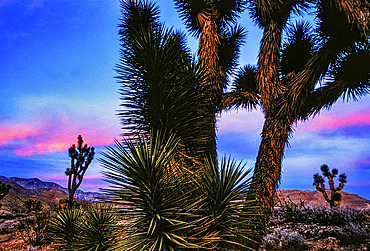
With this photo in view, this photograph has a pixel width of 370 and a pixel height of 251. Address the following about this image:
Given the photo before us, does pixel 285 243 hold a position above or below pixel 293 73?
below

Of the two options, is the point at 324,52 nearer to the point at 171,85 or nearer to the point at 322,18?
the point at 322,18

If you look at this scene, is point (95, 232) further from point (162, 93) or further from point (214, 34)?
point (214, 34)

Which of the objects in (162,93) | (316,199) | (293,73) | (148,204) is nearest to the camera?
(148,204)

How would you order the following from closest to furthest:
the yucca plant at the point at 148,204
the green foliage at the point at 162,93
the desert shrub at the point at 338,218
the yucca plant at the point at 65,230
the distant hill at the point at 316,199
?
the yucca plant at the point at 148,204
the green foliage at the point at 162,93
the yucca plant at the point at 65,230
the desert shrub at the point at 338,218
the distant hill at the point at 316,199

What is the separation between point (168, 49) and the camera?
127 inches

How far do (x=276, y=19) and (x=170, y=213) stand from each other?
6688mm

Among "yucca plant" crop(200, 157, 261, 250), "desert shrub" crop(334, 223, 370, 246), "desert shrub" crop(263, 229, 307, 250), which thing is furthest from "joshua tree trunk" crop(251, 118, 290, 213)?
"yucca plant" crop(200, 157, 261, 250)

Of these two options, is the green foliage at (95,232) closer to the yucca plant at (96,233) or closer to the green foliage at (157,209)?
the yucca plant at (96,233)

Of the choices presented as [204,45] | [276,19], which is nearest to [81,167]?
[204,45]

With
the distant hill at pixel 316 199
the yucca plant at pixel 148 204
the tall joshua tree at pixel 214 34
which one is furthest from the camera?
the distant hill at pixel 316 199

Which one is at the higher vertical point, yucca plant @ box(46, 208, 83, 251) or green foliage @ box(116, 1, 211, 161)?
green foliage @ box(116, 1, 211, 161)

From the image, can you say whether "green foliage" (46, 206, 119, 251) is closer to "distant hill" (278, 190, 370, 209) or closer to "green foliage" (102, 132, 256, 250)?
"green foliage" (102, 132, 256, 250)

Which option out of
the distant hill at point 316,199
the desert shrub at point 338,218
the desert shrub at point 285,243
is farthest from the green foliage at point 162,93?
the distant hill at point 316,199

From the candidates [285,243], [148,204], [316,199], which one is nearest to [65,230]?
[148,204]
